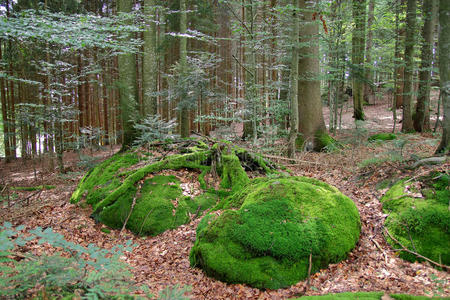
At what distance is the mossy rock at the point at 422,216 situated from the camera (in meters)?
3.27

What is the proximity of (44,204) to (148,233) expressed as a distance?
3012mm

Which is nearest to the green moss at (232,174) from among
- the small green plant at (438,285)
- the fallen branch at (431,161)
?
the fallen branch at (431,161)

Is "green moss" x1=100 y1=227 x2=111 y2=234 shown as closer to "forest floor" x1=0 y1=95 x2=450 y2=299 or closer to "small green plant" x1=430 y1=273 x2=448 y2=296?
"forest floor" x1=0 y1=95 x2=450 y2=299

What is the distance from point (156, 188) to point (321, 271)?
12.2 feet

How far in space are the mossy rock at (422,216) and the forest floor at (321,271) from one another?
0.61ft

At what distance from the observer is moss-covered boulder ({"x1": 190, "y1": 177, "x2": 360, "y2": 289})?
10.3ft

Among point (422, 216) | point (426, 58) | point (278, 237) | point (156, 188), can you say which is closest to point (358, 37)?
point (426, 58)

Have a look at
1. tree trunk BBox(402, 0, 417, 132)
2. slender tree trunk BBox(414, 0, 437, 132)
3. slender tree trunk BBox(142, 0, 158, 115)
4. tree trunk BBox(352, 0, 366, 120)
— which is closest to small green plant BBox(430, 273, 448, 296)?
slender tree trunk BBox(142, 0, 158, 115)

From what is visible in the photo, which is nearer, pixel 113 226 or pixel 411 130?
pixel 113 226

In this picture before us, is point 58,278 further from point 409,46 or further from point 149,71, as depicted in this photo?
point 409,46

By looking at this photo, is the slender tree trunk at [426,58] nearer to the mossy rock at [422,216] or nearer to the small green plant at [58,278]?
the mossy rock at [422,216]

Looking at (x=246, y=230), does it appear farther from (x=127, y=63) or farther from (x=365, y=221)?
(x=127, y=63)

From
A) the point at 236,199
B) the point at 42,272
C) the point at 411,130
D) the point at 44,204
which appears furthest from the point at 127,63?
the point at 411,130

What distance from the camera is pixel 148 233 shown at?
4.90 m
